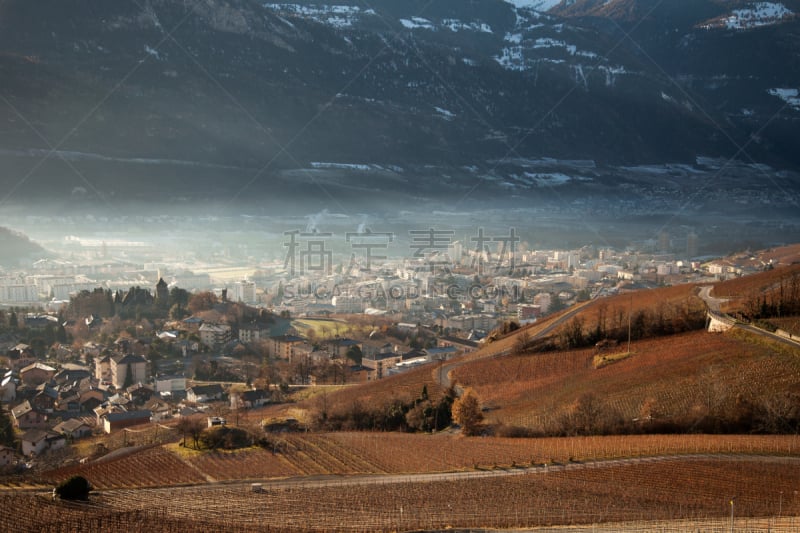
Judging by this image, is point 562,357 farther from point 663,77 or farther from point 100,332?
point 663,77

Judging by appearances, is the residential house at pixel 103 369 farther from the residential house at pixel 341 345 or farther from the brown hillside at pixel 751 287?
the brown hillside at pixel 751 287

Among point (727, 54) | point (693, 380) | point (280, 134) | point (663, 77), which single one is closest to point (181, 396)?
point (693, 380)

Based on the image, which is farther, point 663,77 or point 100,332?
point 663,77

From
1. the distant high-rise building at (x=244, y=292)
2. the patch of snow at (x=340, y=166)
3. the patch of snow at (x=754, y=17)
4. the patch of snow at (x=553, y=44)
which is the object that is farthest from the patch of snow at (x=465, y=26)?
the distant high-rise building at (x=244, y=292)

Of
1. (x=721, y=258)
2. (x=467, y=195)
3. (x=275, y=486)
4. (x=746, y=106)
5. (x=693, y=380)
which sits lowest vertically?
(x=275, y=486)

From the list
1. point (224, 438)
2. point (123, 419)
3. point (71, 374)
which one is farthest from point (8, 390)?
point (224, 438)

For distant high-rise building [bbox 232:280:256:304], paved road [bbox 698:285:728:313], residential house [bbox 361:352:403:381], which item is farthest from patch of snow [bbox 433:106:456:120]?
paved road [bbox 698:285:728:313]
